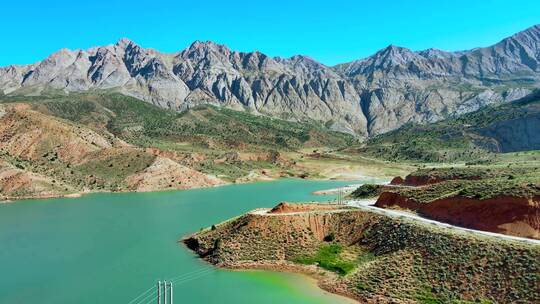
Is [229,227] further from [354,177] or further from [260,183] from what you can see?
[354,177]

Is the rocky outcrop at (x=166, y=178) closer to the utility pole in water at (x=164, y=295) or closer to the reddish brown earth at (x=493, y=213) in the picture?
the reddish brown earth at (x=493, y=213)

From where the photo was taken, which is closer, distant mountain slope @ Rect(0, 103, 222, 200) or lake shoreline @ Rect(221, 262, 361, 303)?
lake shoreline @ Rect(221, 262, 361, 303)

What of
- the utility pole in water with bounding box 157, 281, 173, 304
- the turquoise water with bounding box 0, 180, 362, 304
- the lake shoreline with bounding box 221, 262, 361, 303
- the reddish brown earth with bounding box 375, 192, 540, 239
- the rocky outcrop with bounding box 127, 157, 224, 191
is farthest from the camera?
the rocky outcrop with bounding box 127, 157, 224, 191


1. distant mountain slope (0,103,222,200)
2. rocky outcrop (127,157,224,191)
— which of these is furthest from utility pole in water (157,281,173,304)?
rocky outcrop (127,157,224,191)

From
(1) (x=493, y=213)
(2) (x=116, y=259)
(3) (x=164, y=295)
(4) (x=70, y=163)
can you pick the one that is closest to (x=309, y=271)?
(3) (x=164, y=295)

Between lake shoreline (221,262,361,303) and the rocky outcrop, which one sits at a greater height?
the rocky outcrop

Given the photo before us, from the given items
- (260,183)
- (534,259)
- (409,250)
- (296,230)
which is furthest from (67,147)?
(534,259)

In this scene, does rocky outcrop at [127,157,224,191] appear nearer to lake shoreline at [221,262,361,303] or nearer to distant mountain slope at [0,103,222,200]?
distant mountain slope at [0,103,222,200]
